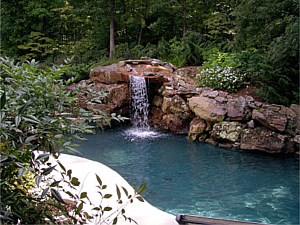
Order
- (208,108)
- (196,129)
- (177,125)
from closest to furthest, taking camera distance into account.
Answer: (208,108), (196,129), (177,125)

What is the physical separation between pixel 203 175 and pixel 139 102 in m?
3.61

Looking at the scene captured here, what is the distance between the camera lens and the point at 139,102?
28.1 ft

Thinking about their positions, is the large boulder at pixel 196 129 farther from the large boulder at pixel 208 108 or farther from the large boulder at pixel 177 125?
the large boulder at pixel 177 125

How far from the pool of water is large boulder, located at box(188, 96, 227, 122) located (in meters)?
0.59

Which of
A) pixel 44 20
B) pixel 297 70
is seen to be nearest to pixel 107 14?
pixel 44 20

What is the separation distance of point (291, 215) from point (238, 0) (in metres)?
7.44

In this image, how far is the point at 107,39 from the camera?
12273 mm

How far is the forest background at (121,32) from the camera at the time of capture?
31.0 feet

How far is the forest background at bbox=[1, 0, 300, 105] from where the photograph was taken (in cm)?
945

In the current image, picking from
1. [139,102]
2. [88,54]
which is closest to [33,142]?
[139,102]

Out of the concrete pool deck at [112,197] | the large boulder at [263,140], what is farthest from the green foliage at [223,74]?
the concrete pool deck at [112,197]

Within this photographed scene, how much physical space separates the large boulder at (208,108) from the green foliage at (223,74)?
62cm

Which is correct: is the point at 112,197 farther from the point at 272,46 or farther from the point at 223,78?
the point at 223,78

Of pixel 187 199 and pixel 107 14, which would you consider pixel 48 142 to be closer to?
pixel 187 199
